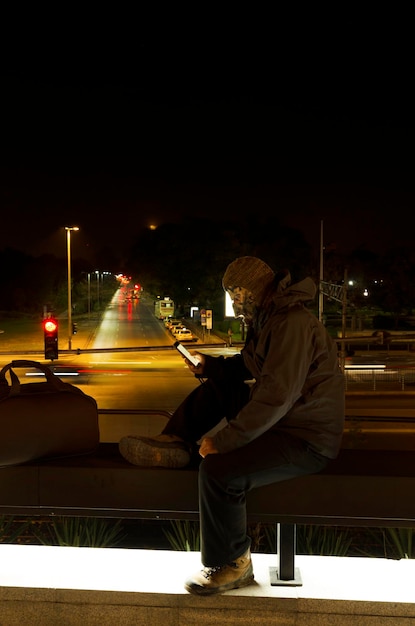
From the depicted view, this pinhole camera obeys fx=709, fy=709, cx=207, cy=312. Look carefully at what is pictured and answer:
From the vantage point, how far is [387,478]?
2.96 meters

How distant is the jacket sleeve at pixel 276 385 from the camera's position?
8.98 ft

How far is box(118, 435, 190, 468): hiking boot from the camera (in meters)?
3.10

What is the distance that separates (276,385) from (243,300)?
1.86 feet

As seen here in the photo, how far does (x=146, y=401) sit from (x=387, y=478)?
2259 cm

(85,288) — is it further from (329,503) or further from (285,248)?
(329,503)

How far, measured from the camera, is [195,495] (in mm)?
3066

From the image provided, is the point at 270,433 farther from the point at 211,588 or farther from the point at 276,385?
the point at 211,588

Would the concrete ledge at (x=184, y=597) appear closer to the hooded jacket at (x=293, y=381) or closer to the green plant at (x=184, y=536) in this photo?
the green plant at (x=184, y=536)

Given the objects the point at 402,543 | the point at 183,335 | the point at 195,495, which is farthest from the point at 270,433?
the point at 183,335

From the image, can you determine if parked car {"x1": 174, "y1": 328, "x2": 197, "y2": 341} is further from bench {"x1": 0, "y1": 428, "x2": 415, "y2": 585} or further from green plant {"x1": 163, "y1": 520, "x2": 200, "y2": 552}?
bench {"x1": 0, "y1": 428, "x2": 415, "y2": 585}

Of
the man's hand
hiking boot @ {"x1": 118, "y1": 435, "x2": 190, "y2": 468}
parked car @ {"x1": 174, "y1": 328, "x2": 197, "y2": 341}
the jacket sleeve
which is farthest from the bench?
parked car @ {"x1": 174, "y1": 328, "x2": 197, "y2": 341}

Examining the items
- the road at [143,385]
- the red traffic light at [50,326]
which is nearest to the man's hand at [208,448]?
the road at [143,385]

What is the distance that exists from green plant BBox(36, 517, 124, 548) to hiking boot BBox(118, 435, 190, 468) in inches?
32.2

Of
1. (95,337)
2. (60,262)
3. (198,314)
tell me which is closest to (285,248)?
(198,314)
